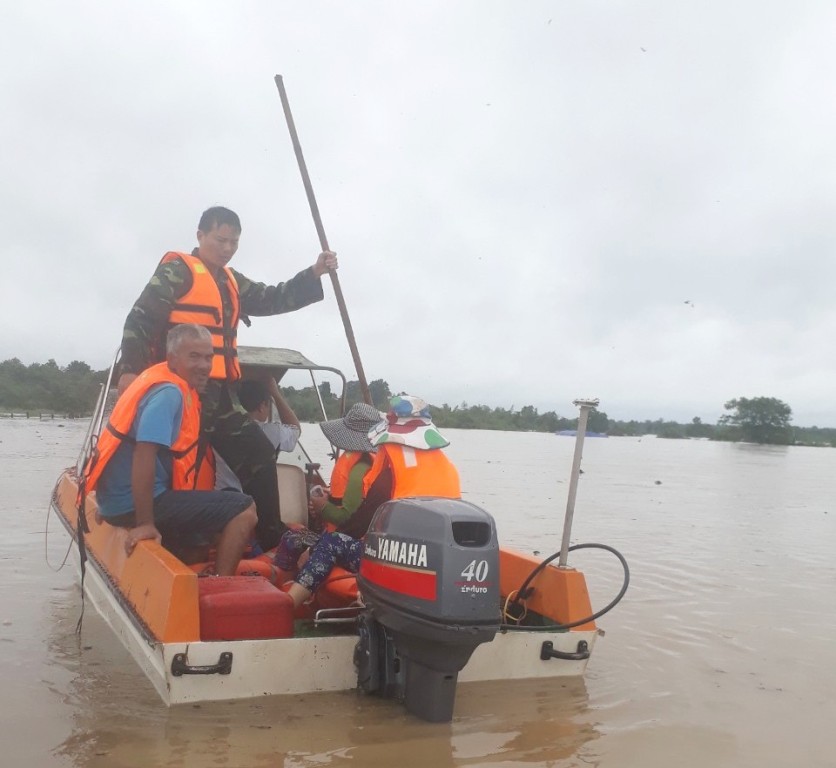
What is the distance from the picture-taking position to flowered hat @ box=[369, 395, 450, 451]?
11.4 feet

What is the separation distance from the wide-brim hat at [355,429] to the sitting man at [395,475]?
20 cm

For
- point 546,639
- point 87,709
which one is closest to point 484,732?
point 546,639

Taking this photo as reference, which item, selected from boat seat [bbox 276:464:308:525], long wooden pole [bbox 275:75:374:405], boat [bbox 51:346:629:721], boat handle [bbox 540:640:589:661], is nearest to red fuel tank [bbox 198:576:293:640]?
boat [bbox 51:346:629:721]

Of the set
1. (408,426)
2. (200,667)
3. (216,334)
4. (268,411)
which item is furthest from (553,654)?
(268,411)

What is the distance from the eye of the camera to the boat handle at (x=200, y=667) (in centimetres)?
289

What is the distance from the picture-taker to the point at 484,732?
3.09m

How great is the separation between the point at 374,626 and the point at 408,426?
839 mm

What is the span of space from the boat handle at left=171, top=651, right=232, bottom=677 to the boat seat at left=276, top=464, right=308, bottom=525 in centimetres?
210

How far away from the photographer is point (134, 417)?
350 centimetres

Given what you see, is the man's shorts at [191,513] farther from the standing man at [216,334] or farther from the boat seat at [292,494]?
the boat seat at [292,494]

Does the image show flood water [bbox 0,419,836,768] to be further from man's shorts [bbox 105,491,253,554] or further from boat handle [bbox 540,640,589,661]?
man's shorts [bbox 105,491,253,554]

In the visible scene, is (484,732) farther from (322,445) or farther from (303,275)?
(322,445)

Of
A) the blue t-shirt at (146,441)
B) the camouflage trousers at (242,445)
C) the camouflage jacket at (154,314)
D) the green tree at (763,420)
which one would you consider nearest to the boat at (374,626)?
the blue t-shirt at (146,441)

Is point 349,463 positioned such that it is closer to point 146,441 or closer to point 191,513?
point 191,513
